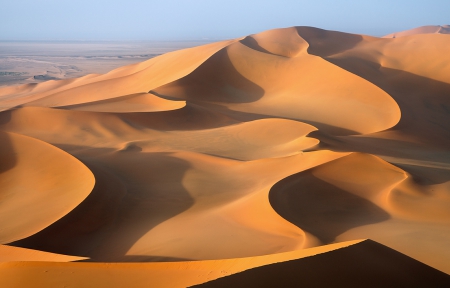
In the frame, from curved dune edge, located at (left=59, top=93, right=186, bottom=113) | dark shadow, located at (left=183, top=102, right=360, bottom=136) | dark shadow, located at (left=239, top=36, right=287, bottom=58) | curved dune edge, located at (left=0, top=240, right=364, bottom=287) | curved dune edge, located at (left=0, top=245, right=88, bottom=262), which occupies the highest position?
dark shadow, located at (left=239, top=36, right=287, bottom=58)

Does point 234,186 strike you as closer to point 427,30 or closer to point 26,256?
point 26,256

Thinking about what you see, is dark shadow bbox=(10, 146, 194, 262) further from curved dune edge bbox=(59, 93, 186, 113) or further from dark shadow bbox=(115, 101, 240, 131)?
curved dune edge bbox=(59, 93, 186, 113)

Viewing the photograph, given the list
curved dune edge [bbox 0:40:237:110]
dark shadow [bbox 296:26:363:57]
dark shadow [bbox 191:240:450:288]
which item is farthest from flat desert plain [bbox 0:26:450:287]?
dark shadow [bbox 296:26:363:57]

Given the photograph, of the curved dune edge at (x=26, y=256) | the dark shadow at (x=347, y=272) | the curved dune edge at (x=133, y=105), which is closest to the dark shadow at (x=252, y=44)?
the curved dune edge at (x=133, y=105)

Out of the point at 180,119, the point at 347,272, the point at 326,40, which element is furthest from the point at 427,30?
the point at 347,272

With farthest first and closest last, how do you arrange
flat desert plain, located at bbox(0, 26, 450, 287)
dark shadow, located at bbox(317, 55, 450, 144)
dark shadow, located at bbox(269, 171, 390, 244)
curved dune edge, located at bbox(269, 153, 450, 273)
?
dark shadow, located at bbox(317, 55, 450, 144) < dark shadow, located at bbox(269, 171, 390, 244) < curved dune edge, located at bbox(269, 153, 450, 273) < flat desert plain, located at bbox(0, 26, 450, 287)

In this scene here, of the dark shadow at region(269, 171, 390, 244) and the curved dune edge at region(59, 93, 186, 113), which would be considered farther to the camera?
the curved dune edge at region(59, 93, 186, 113)

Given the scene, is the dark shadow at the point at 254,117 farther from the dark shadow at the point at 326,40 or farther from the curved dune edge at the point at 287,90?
the dark shadow at the point at 326,40

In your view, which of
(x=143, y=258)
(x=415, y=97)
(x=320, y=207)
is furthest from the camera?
(x=415, y=97)
